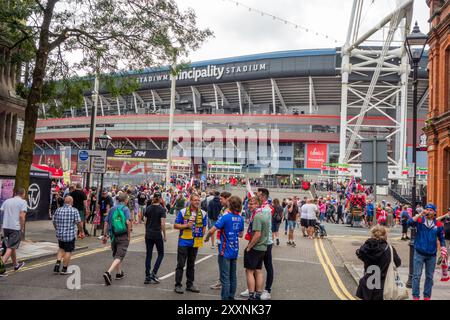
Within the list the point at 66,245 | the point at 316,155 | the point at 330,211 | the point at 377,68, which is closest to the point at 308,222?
the point at 66,245

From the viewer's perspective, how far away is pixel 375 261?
6551 mm

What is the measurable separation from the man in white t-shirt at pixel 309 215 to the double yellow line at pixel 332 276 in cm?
199

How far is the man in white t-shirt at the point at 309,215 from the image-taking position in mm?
17484

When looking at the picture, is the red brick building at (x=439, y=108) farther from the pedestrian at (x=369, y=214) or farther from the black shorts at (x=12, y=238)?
the black shorts at (x=12, y=238)

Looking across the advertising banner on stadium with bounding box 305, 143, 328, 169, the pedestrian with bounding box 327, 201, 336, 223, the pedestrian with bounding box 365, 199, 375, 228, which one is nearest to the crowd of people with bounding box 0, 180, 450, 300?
the pedestrian with bounding box 365, 199, 375, 228

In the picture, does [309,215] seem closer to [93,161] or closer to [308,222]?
[308,222]

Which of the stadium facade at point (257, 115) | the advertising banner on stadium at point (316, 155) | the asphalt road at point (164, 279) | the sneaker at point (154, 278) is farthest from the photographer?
the advertising banner on stadium at point (316, 155)

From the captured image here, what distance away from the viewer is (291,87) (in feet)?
211

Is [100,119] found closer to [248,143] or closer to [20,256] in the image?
[248,143]

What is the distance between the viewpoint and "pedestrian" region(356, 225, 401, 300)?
648 cm

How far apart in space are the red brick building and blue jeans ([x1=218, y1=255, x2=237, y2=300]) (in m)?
14.2

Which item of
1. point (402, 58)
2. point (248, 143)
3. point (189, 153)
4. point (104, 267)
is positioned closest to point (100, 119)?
point (189, 153)

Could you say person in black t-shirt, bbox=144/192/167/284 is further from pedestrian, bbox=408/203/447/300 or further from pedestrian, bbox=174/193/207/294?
pedestrian, bbox=408/203/447/300

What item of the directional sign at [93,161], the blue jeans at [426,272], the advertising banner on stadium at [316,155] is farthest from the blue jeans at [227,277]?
the advertising banner on stadium at [316,155]
